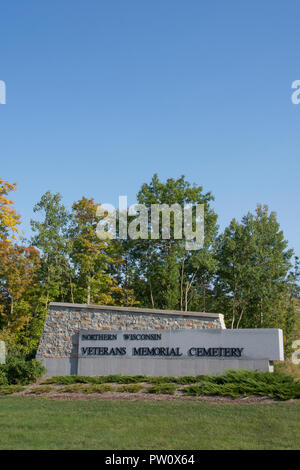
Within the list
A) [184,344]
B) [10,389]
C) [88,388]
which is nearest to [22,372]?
[10,389]

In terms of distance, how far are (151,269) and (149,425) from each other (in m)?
29.3

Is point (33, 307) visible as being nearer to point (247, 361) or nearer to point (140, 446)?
point (247, 361)

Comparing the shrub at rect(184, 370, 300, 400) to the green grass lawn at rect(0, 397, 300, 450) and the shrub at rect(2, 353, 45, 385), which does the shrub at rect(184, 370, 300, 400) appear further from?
the shrub at rect(2, 353, 45, 385)

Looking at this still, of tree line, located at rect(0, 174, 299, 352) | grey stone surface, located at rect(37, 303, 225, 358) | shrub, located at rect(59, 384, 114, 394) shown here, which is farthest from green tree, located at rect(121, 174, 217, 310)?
shrub, located at rect(59, 384, 114, 394)

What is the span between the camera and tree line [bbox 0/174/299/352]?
3594 centimetres

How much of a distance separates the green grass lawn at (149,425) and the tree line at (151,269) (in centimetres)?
2185

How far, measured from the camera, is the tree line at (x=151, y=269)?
35.9 m

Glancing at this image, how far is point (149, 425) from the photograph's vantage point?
37.8 feet

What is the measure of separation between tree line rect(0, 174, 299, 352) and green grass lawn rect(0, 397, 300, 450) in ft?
71.7

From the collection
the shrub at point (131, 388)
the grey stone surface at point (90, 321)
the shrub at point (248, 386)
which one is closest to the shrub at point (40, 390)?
the shrub at point (131, 388)

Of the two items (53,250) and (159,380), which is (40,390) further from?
(53,250)
